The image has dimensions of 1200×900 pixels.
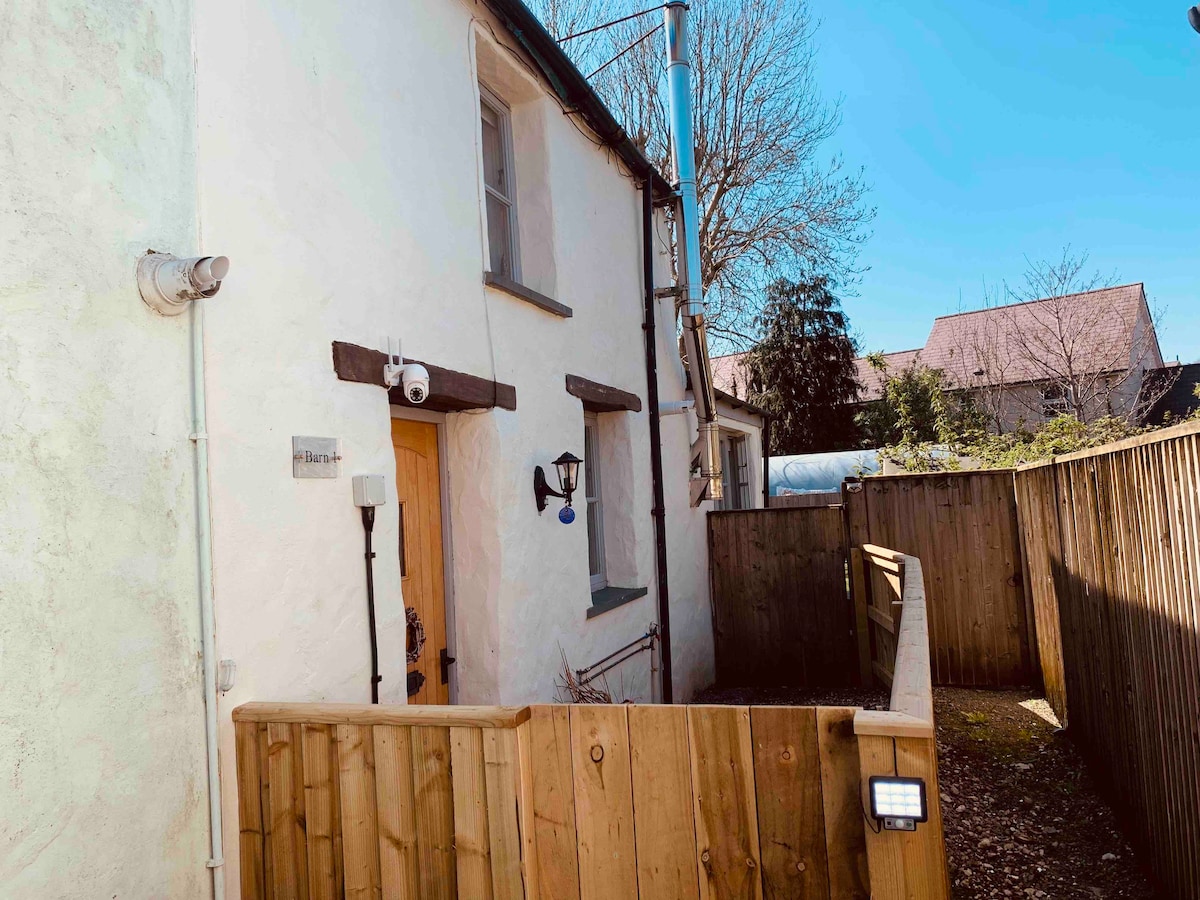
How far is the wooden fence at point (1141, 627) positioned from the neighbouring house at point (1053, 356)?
390 inches

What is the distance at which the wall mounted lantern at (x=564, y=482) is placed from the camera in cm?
491

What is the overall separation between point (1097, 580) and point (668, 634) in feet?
11.4

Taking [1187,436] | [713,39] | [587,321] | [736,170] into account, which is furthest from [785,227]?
[1187,436]

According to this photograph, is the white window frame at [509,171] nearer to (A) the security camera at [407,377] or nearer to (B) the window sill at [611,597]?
(A) the security camera at [407,377]

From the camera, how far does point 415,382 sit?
3555 millimetres

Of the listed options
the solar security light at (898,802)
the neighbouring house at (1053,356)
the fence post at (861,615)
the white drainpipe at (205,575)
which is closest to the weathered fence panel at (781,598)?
the fence post at (861,615)

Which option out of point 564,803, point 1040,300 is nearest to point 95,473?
point 564,803

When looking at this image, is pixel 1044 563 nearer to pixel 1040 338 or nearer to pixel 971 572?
pixel 971 572

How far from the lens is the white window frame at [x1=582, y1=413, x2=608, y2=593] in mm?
6512

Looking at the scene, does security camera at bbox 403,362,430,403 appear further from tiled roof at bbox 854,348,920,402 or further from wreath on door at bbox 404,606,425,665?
tiled roof at bbox 854,348,920,402

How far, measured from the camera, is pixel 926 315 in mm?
24281

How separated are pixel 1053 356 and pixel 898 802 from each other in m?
17.0

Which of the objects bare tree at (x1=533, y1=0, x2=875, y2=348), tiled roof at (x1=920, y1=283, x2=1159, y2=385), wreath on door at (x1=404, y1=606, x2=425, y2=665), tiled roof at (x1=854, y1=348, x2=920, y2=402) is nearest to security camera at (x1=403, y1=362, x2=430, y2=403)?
wreath on door at (x1=404, y1=606, x2=425, y2=665)

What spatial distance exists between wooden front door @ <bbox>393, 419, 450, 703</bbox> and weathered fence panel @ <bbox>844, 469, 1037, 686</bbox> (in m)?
4.74
